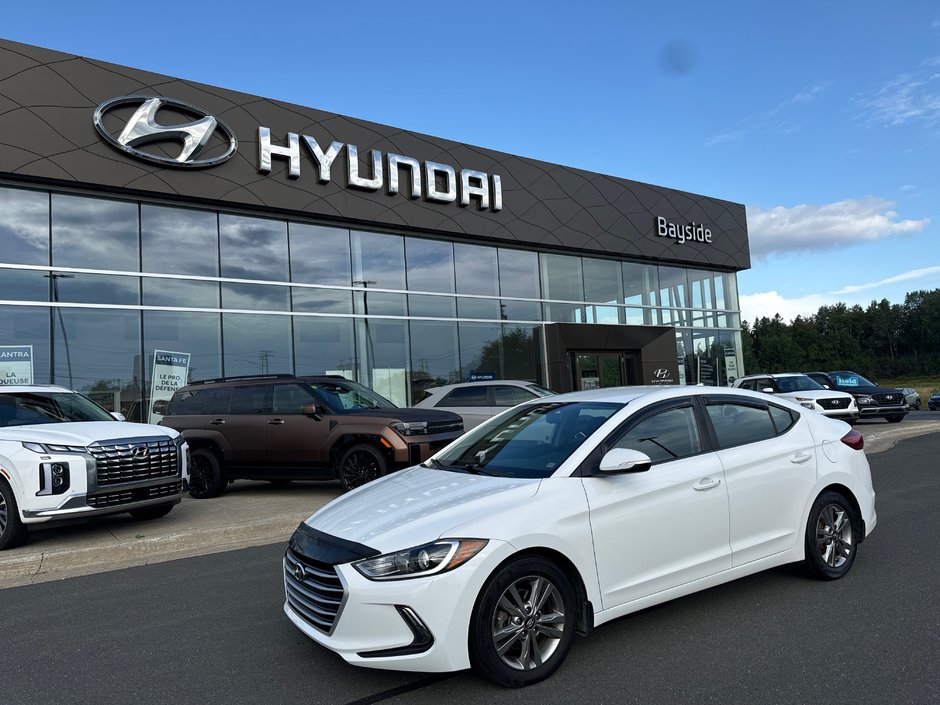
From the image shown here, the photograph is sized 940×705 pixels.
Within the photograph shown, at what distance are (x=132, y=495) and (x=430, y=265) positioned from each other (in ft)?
43.3

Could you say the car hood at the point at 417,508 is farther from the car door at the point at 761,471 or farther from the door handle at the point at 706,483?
the car door at the point at 761,471

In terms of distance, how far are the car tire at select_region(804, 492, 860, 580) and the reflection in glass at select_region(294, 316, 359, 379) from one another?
45.2 ft

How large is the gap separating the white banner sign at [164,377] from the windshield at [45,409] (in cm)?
629

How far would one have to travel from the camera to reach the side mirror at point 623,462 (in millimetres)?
3982

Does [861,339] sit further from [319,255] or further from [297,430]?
[297,430]

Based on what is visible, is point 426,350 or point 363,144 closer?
point 363,144

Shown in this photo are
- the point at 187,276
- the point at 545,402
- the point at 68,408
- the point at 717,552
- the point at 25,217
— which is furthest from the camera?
the point at 187,276

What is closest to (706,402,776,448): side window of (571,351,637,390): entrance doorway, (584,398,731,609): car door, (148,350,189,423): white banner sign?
(584,398,731,609): car door

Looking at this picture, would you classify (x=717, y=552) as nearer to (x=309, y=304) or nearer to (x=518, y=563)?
(x=518, y=563)

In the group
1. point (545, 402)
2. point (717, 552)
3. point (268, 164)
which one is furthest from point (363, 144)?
point (717, 552)

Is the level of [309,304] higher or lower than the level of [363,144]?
lower

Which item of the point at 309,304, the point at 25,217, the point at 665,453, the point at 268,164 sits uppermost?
the point at 268,164

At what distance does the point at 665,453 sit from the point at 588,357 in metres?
19.5

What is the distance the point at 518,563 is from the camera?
362 centimetres
